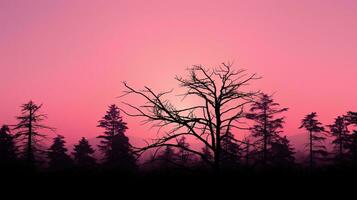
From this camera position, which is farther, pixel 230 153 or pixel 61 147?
pixel 61 147

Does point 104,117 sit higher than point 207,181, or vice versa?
point 104,117

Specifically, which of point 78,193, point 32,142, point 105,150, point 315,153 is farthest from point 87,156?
point 78,193

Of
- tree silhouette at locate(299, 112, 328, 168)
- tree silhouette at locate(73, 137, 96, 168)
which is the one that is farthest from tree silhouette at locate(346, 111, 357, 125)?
tree silhouette at locate(73, 137, 96, 168)

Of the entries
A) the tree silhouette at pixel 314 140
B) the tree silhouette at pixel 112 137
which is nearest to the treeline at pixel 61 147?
the tree silhouette at pixel 112 137

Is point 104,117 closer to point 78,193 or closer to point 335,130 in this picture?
point 335,130

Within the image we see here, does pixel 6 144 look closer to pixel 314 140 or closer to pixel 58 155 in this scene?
pixel 58 155

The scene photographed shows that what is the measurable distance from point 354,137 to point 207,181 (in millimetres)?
35690

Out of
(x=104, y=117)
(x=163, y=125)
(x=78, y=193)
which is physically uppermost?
(x=104, y=117)

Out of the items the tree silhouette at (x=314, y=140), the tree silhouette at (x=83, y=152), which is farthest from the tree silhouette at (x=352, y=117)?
the tree silhouette at (x=83, y=152)

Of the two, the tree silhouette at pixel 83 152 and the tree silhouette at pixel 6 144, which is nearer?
the tree silhouette at pixel 6 144

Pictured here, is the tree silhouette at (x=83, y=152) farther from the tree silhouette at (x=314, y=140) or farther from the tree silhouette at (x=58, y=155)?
the tree silhouette at (x=314, y=140)

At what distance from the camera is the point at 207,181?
887cm

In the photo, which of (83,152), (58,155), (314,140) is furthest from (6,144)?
(314,140)

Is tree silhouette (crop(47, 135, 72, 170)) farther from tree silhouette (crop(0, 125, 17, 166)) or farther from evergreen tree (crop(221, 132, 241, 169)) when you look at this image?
evergreen tree (crop(221, 132, 241, 169))
